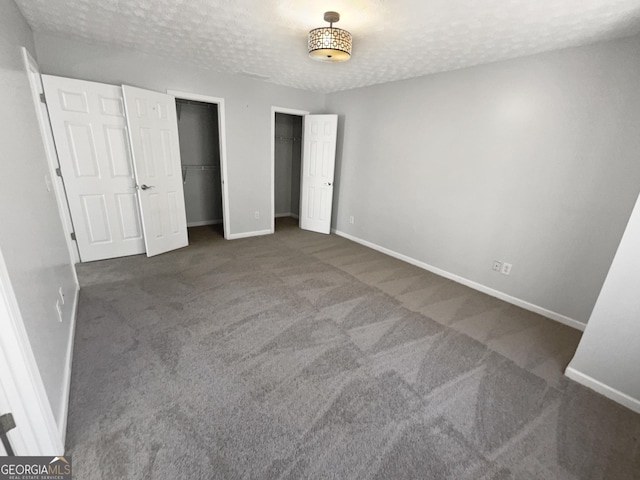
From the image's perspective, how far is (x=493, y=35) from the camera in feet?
7.25

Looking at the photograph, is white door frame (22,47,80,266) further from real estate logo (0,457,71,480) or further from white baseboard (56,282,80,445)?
real estate logo (0,457,71,480)

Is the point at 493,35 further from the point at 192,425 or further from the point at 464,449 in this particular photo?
the point at 192,425

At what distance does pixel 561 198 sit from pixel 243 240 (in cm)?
398

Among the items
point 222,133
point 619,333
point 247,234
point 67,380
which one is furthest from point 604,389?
point 222,133

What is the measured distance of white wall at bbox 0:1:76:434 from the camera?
4.17ft

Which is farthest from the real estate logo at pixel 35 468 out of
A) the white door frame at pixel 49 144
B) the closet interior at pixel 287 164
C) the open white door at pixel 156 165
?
the closet interior at pixel 287 164

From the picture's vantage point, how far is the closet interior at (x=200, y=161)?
4605mm

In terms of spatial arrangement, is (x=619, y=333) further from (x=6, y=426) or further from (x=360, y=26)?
(x=6, y=426)

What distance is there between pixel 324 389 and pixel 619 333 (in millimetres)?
1892

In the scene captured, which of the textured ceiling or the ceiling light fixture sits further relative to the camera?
the ceiling light fixture

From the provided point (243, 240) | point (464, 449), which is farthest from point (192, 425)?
point (243, 240)

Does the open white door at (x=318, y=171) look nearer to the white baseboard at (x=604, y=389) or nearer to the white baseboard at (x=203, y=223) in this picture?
the white baseboard at (x=203, y=223)

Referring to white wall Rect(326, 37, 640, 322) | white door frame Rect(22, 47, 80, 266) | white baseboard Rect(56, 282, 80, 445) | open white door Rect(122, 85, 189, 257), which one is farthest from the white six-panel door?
white wall Rect(326, 37, 640, 322)

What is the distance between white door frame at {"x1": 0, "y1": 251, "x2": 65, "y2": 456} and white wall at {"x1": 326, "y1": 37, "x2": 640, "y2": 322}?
366 centimetres
